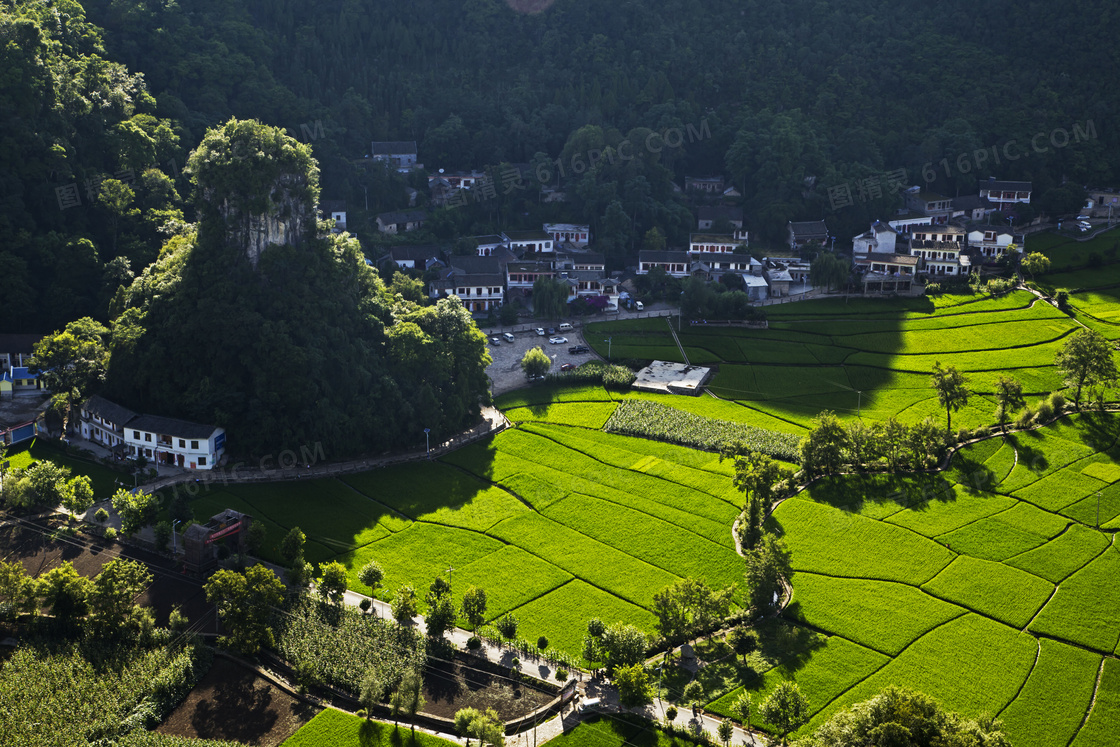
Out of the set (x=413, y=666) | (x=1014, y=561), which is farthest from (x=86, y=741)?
(x=1014, y=561)

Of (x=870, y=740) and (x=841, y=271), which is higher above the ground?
(x=841, y=271)

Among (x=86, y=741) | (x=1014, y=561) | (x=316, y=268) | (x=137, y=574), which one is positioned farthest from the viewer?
(x=316, y=268)

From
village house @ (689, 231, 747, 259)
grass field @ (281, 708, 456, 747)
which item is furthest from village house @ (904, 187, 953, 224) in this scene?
grass field @ (281, 708, 456, 747)

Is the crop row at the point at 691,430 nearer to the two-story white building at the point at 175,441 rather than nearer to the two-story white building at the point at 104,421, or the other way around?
the two-story white building at the point at 175,441

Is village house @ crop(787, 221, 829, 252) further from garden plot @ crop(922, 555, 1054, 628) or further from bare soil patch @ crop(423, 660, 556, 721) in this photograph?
bare soil patch @ crop(423, 660, 556, 721)

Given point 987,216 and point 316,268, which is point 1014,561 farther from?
point 987,216

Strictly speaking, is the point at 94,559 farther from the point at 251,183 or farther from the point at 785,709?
the point at 785,709

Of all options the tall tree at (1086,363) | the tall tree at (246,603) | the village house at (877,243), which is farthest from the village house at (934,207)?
the tall tree at (246,603)

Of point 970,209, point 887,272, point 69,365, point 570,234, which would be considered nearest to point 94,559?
point 69,365
